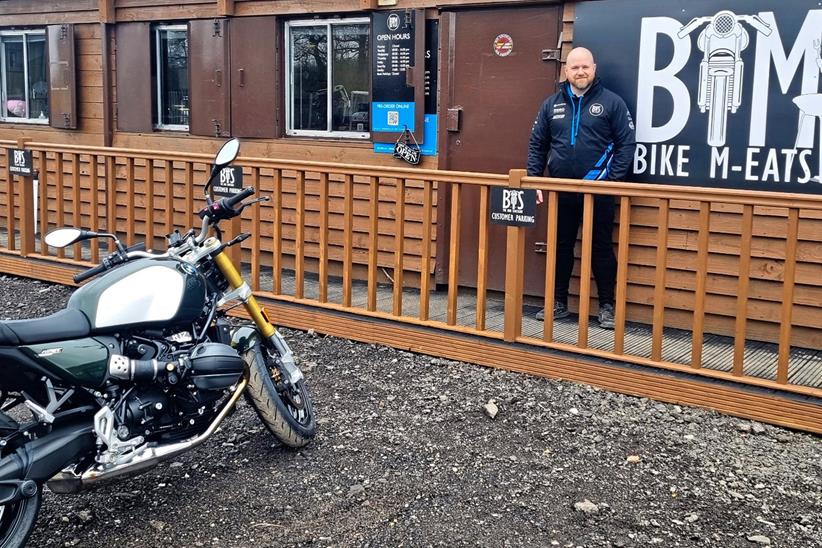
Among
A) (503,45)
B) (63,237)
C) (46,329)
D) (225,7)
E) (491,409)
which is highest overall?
(225,7)

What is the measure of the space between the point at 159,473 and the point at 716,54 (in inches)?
164

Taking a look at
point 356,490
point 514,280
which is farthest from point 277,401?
point 514,280

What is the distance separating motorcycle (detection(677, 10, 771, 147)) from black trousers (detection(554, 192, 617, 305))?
2.62ft

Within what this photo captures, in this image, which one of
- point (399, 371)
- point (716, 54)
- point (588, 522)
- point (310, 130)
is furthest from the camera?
point (310, 130)

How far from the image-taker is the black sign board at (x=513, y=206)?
537 cm

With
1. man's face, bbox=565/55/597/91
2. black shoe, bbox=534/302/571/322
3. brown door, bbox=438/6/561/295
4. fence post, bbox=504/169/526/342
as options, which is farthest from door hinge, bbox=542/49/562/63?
black shoe, bbox=534/302/571/322

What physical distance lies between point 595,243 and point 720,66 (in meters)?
1.35

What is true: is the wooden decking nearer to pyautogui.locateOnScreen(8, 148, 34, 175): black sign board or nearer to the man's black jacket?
the man's black jacket

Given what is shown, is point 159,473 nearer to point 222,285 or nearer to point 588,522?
point 222,285

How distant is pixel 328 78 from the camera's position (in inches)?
312

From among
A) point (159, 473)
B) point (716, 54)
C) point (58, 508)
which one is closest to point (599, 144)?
point (716, 54)

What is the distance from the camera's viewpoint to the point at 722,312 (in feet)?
20.0

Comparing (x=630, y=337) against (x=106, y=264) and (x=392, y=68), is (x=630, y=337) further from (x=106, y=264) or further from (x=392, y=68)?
(x=106, y=264)

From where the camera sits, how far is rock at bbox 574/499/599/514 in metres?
3.86
